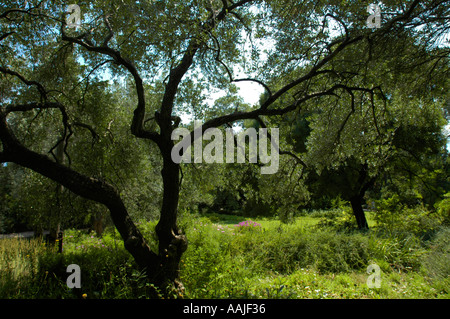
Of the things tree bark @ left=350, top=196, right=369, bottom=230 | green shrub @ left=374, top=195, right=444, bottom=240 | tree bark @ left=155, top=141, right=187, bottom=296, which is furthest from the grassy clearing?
tree bark @ left=350, top=196, right=369, bottom=230

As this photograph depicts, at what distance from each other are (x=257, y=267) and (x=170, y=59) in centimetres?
494

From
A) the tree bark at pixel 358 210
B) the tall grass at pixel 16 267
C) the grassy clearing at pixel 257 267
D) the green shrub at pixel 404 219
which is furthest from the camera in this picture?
the tree bark at pixel 358 210

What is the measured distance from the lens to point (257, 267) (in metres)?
6.50

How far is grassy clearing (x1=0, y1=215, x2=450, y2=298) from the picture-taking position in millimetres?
4613

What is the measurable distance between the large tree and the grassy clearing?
30.2 inches

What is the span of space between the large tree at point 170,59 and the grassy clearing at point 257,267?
766 millimetres

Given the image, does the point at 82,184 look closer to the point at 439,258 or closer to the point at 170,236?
the point at 170,236

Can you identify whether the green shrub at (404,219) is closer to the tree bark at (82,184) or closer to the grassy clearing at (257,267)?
the grassy clearing at (257,267)

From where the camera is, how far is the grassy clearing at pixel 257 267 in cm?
461

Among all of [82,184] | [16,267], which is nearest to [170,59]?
[82,184]

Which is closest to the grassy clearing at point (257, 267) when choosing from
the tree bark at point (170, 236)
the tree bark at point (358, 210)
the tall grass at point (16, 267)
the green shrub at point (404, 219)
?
the tall grass at point (16, 267)

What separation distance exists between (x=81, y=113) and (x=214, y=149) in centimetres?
344

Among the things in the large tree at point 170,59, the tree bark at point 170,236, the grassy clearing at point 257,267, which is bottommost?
the grassy clearing at point 257,267
